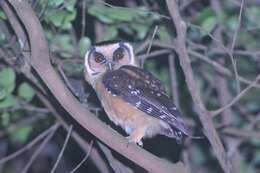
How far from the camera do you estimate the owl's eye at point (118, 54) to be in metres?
4.36

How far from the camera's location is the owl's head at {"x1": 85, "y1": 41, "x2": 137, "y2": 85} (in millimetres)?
4289

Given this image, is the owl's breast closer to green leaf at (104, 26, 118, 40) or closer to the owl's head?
the owl's head

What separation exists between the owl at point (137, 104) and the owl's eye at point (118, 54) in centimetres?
14

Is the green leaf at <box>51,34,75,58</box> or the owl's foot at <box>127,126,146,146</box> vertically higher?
the green leaf at <box>51,34,75,58</box>

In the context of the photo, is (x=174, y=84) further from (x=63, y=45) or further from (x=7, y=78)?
(x=7, y=78)

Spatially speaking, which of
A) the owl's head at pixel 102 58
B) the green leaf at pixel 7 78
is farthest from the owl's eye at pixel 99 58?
the green leaf at pixel 7 78

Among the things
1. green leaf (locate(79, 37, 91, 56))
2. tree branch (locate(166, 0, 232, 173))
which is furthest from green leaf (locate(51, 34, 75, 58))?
tree branch (locate(166, 0, 232, 173))

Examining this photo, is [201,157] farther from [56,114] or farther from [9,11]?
[9,11]

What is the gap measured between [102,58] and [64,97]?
125cm

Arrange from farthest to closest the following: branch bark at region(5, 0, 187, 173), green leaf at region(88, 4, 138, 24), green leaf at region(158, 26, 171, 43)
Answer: green leaf at region(158, 26, 171, 43), green leaf at region(88, 4, 138, 24), branch bark at region(5, 0, 187, 173)

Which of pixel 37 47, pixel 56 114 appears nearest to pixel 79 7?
pixel 56 114

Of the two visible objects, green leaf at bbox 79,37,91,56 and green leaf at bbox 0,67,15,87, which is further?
green leaf at bbox 79,37,91,56

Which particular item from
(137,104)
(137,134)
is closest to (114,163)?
(137,134)

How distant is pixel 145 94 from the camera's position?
3.85 metres
